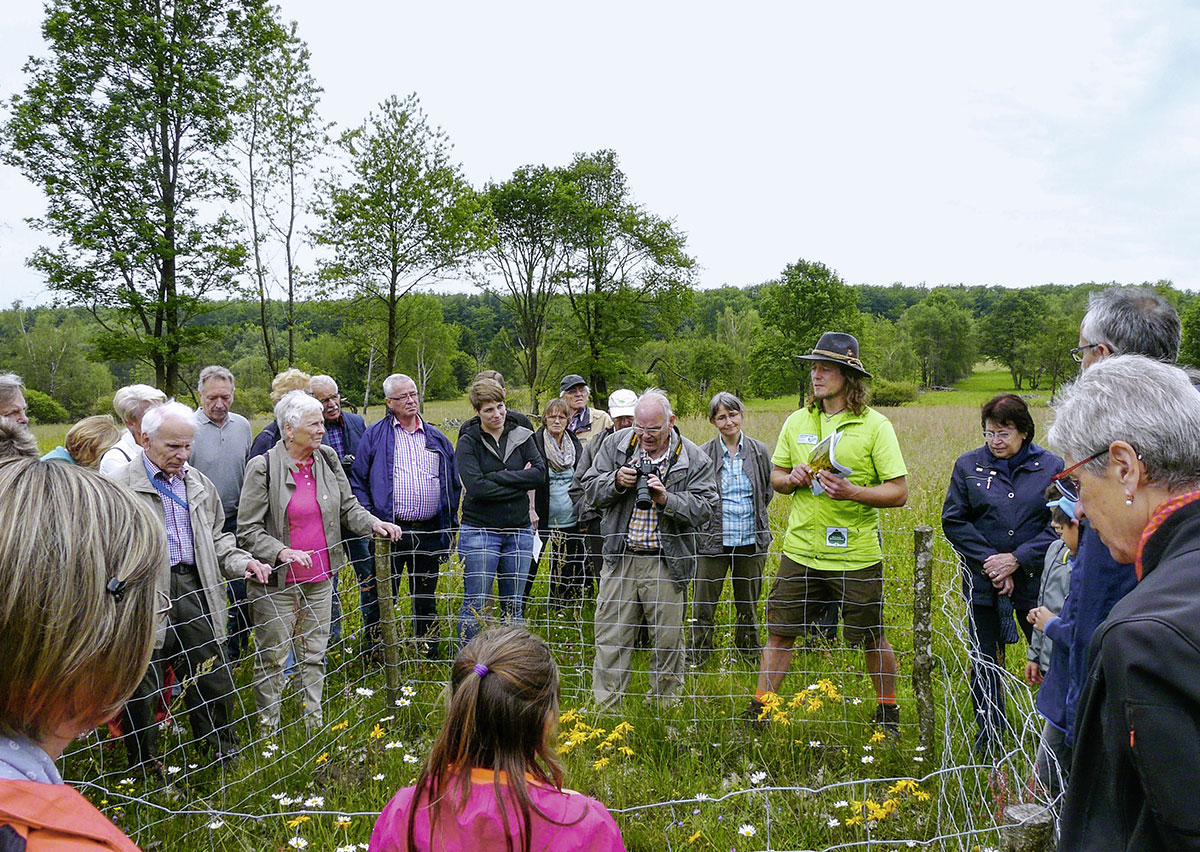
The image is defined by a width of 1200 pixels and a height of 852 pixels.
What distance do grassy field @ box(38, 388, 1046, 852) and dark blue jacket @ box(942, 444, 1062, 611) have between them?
40cm

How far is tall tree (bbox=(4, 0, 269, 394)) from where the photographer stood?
13.0 metres

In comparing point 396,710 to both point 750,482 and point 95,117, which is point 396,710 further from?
point 95,117

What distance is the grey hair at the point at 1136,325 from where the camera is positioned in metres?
2.60

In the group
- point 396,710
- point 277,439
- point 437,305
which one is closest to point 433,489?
point 277,439

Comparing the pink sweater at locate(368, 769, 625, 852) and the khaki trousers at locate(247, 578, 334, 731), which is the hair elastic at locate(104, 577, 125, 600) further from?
the khaki trousers at locate(247, 578, 334, 731)

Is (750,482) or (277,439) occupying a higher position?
(277,439)

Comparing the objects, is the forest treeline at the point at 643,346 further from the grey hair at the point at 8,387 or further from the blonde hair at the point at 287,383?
the grey hair at the point at 8,387

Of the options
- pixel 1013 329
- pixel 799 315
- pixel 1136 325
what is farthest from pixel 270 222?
pixel 1013 329

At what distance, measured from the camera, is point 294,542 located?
4492 mm

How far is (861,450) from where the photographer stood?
4.14 metres

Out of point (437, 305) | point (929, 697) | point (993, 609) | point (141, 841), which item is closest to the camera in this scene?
point (141, 841)

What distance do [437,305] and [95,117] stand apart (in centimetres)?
3278

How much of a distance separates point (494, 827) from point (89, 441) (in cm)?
379

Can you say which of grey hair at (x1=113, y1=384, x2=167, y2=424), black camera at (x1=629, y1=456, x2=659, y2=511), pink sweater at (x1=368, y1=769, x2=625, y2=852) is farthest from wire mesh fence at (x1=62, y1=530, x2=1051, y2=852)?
grey hair at (x1=113, y1=384, x2=167, y2=424)
